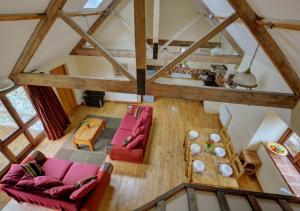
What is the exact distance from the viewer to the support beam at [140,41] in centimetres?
208

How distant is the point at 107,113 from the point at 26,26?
3.76 m

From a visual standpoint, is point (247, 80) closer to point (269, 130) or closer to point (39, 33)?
point (269, 130)

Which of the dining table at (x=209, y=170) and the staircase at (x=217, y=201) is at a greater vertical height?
the staircase at (x=217, y=201)

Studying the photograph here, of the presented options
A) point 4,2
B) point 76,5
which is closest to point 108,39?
point 76,5

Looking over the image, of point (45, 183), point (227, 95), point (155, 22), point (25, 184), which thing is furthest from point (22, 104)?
point (227, 95)

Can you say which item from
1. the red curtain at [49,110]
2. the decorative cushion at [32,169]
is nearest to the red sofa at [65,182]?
the decorative cushion at [32,169]

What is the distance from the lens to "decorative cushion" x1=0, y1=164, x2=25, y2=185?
292 centimetres

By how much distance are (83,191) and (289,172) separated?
3985mm

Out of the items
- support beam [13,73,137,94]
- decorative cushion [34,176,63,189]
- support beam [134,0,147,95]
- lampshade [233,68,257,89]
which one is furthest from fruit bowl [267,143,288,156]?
decorative cushion [34,176,63,189]

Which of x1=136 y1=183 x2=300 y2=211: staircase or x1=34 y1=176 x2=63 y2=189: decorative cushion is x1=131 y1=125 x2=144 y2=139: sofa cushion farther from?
x1=136 y1=183 x2=300 y2=211: staircase

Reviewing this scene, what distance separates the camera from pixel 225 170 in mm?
3154

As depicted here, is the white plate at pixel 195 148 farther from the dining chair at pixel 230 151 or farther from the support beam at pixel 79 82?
the support beam at pixel 79 82

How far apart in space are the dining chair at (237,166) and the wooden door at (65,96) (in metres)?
5.42

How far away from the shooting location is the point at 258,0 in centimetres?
188
